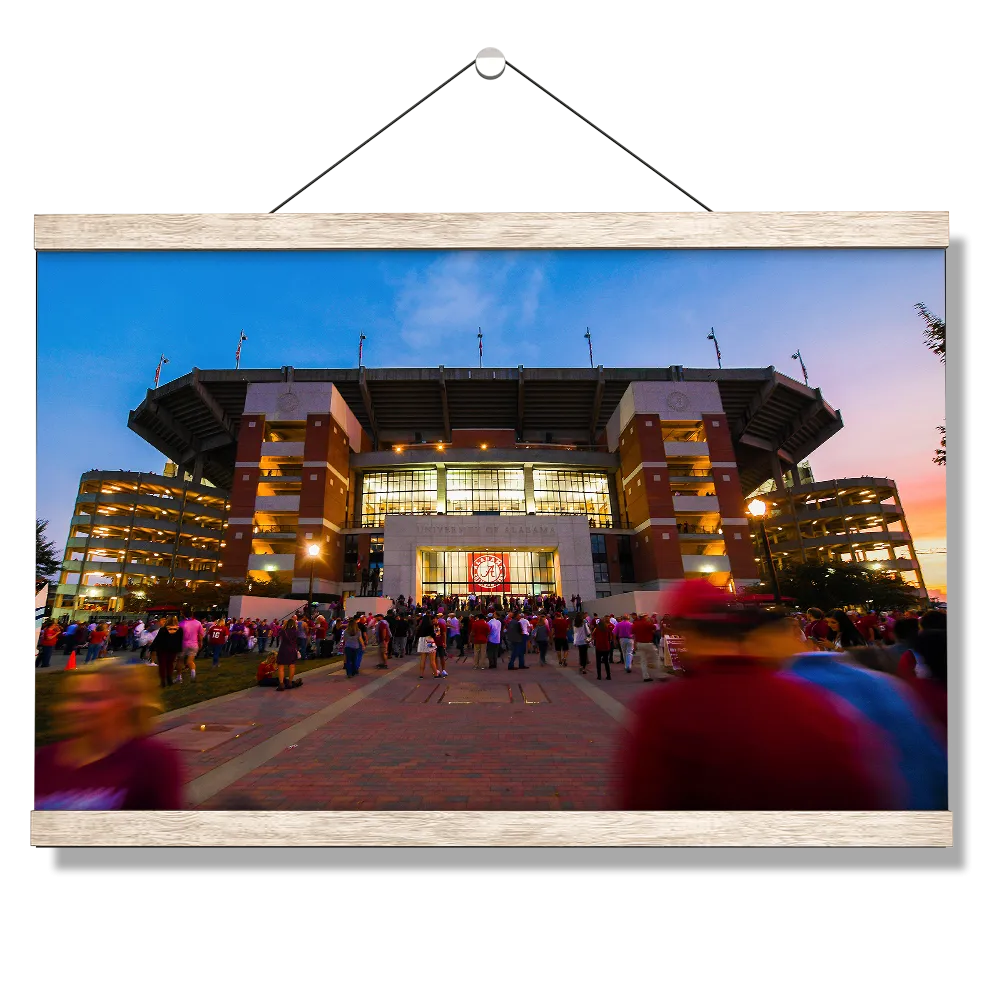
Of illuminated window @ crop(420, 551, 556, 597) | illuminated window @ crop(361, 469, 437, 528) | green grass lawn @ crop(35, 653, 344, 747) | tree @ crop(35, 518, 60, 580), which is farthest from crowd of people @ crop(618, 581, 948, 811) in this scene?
illuminated window @ crop(361, 469, 437, 528)

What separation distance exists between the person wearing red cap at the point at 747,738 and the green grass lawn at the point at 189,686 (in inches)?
137


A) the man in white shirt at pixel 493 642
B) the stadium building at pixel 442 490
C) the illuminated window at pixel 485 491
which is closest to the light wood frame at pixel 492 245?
the man in white shirt at pixel 493 642

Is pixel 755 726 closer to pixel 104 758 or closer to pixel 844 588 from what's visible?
pixel 844 588

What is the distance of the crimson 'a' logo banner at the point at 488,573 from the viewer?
38188 millimetres

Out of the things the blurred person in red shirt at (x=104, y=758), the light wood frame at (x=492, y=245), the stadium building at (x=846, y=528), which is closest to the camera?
the light wood frame at (x=492, y=245)

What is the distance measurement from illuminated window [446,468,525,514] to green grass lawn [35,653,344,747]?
27.2 metres

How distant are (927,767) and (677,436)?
6.95m

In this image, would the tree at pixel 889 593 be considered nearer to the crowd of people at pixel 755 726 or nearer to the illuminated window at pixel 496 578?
the crowd of people at pixel 755 726

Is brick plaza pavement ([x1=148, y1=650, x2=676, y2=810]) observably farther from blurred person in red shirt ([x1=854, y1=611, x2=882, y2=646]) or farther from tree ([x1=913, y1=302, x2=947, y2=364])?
tree ([x1=913, y1=302, x2=947, y2=364])

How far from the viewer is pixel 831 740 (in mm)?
2311

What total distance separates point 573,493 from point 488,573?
12616 mm

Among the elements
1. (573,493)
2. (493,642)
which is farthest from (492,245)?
(573,493)

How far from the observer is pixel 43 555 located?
3029 millimetres

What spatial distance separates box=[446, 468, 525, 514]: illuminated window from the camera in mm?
44094
